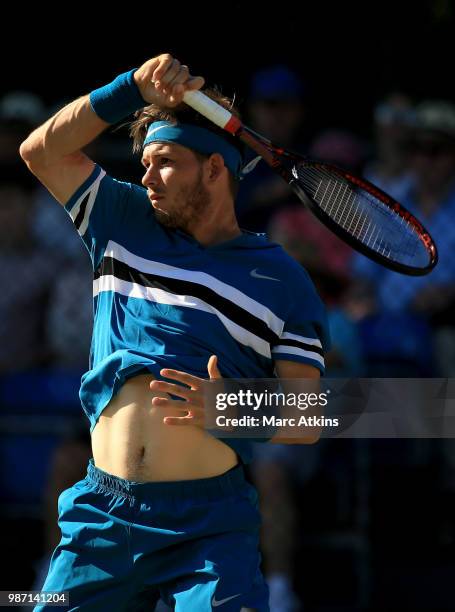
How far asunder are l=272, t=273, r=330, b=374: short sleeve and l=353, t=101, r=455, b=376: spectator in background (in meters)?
2.43

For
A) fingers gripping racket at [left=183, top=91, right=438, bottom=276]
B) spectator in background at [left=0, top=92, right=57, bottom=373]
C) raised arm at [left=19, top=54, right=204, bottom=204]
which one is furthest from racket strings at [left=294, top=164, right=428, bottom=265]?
spectator in background at [left=0, top=92, right=57, bottom=373]

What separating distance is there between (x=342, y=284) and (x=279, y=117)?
1.25 metres

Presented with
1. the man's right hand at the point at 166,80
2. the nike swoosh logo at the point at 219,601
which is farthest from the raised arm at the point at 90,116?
the nike swoosh logo at the point at 219,601

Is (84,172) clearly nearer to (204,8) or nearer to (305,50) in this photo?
(204,8)

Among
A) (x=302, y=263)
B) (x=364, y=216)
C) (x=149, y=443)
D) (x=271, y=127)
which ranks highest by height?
(x=271, y=127)

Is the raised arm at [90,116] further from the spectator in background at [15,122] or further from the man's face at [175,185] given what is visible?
the spectator in background at [15,122]

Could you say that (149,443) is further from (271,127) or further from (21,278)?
(271,127)

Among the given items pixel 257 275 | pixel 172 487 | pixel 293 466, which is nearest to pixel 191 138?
pixel 257 275

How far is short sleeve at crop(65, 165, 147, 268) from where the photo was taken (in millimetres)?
3840

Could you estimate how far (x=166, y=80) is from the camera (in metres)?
3.56

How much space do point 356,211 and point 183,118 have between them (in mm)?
688

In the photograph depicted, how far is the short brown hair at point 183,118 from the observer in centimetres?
384

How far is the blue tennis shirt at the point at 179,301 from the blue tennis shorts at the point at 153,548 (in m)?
0.22

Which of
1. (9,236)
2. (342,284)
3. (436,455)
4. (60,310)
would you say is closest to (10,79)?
(9,236)
